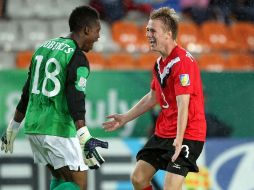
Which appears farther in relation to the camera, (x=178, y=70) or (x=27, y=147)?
(x=27, y=147)

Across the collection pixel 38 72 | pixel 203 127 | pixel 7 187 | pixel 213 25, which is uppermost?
pixel 213 25

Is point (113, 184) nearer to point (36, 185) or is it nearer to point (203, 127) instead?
point (36, 185)

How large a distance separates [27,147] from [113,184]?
790mm

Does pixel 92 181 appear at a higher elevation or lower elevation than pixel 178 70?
lower

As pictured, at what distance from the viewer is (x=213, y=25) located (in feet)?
32.8

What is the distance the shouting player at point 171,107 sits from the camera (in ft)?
17.9

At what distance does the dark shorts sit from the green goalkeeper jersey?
1.84 feet

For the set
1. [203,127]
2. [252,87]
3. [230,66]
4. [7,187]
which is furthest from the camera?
[230,66]

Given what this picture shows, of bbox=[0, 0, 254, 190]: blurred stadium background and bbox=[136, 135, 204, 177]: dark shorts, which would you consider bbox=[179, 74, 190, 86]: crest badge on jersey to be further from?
bbox=[0, 0, 254, 190]: blurred stadium background

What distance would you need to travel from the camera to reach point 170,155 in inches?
218

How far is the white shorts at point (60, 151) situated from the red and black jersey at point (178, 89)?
0.59 meters

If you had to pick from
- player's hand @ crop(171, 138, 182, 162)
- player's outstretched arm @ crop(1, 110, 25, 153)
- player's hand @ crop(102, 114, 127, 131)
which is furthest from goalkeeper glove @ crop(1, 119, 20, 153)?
player's hand @ crop(171, 138, 182, 162)

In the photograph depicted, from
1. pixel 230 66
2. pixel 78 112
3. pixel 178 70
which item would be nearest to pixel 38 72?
pixel 78 112

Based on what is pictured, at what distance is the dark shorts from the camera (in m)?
5.50
